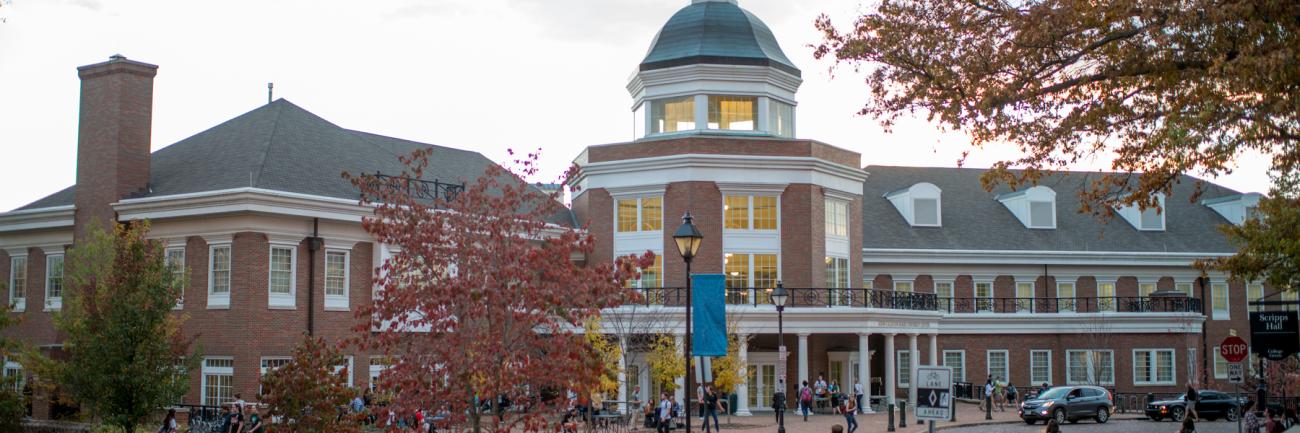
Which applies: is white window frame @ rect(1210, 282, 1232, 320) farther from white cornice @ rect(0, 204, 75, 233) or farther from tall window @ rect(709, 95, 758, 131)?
white cornice @ rect(0, 204, 75, 233)

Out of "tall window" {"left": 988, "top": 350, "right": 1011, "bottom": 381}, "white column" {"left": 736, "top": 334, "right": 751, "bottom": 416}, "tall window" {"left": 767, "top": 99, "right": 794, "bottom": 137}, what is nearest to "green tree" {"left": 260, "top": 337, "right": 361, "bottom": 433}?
"white column" {"left": 736, "top": 334, "right": 751, "bottom": 416}

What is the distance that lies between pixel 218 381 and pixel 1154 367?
1472 inches

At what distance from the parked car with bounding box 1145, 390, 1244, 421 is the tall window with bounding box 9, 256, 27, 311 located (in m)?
35.9

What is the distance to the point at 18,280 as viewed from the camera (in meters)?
39.8

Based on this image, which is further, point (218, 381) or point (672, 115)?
point (672, 115)

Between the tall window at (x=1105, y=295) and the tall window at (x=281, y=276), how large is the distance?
115 feet

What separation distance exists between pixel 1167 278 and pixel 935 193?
11.0 meters

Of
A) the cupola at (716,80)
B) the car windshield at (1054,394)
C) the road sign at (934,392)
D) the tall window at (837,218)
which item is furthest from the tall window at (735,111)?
the road sign at (934,392)

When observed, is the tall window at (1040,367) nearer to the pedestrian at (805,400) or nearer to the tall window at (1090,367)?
the tall window at (1090,367)

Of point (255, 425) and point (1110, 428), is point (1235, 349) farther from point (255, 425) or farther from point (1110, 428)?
point (255, 425)

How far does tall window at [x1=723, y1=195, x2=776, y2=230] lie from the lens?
1676 inches

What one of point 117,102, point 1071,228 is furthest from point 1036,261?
point 117,102

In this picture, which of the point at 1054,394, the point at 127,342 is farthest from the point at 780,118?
the point at 127,342

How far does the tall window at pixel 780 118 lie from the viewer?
4525 centimetres
